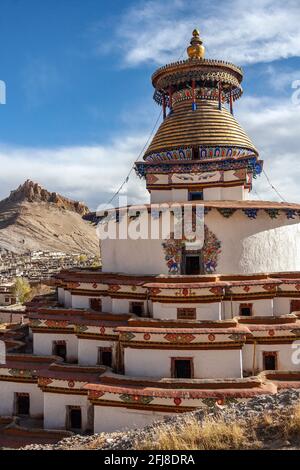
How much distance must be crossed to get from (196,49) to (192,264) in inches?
449

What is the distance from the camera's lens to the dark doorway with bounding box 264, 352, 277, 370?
1341 centimetres

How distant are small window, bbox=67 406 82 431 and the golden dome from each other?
1123 centimetres

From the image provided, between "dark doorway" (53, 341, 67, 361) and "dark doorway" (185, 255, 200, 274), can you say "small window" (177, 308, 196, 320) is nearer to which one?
"dark doorway" (185, 255, 200, 274)

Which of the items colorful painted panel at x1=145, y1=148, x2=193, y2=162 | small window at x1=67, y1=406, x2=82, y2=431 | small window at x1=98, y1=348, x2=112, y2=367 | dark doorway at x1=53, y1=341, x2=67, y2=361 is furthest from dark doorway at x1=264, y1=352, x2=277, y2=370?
colorful painted panel at x1=145, y1=148, x2=193, y2=162

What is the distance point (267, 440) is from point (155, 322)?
642 cm

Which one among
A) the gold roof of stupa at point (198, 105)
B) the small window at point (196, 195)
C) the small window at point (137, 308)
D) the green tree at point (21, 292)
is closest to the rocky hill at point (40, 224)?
the green tree at point (21, 292)

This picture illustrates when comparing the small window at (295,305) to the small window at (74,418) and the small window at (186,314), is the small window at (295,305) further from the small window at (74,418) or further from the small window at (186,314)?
the small window at (74,418)

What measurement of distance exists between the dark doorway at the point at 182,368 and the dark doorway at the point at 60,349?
15.3 ft

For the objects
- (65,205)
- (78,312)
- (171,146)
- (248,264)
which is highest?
(65,205)

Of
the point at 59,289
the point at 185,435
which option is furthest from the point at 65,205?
the point at 185,435

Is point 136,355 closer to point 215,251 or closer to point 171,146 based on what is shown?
point 215,251

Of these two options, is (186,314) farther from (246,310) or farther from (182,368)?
(246,310)

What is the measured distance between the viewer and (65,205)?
563ft

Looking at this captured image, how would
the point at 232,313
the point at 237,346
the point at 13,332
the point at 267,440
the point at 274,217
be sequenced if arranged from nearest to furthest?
the point at 267,440 < the point at 237,346 < the point at 232,313 < the point at 274,217 < the point at 13,332
